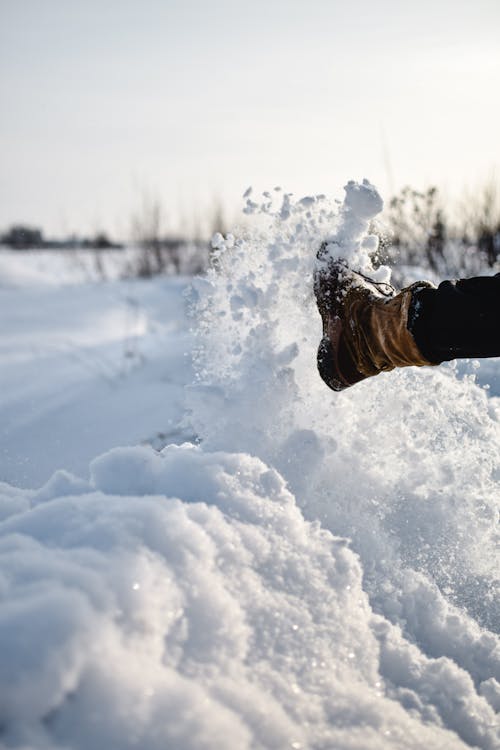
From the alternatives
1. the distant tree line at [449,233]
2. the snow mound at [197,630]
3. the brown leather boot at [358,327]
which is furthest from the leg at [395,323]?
the distant tree line at [449,233]

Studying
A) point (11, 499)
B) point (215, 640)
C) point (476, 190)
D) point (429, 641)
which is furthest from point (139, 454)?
point (476, 190)

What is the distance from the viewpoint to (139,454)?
3.29 feet

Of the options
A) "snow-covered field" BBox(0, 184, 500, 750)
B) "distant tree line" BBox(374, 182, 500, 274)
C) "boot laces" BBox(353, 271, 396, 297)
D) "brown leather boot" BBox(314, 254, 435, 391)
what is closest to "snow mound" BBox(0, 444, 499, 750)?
"snow-covered field" BBox(0, 184, 500, 750)

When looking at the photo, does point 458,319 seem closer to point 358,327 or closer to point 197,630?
point 358,327

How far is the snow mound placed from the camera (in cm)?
60

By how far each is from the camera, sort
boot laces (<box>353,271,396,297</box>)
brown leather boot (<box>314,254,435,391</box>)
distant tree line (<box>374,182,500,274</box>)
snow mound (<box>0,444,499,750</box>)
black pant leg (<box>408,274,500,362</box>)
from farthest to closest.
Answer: distant tree line (<box>374,182,500,274</box>), boot laces (<box>353,271,396,297</box>), brown leather boot (<box>314,254,435,391</box>), black pant leg (<box>408,274,500,362</box>), snow mound (<box>0,444,499,750</box>)

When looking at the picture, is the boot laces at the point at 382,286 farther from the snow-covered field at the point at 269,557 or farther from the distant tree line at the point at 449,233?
the distant tree line at the point at 449,233

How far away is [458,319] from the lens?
3.79 feet

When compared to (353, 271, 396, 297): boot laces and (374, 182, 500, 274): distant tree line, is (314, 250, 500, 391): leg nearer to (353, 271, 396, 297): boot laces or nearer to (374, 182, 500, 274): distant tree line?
(353, 271, 396, 297): boot laces

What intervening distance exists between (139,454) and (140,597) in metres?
0.34

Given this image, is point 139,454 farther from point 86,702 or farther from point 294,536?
point 86,702

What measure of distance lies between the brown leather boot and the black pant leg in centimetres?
3

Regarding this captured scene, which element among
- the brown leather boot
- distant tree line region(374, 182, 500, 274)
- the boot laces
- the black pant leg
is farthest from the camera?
distant tree line region(374, 182, 500, 274)

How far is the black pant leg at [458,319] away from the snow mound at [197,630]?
475 mm
